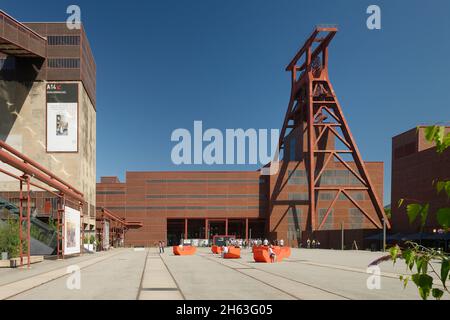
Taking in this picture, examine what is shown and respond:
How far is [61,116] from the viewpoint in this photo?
85.8m

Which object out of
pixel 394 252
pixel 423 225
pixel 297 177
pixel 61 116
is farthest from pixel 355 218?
pixel 423 225

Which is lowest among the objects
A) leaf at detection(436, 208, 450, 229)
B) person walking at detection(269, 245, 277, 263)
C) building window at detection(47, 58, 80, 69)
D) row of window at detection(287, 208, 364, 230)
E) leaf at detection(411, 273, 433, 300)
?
row of window at detection(287, 208, 364, 230)

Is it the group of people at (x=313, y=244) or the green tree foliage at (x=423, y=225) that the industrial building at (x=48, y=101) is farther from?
the green tree foliage at (x=423, y=225)

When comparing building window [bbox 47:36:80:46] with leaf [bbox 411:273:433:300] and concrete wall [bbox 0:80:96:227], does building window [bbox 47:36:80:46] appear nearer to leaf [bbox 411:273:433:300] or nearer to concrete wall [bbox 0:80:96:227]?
concrete wall [bbox 0:80:96:227]

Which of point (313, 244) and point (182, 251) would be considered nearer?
point (182, 251)

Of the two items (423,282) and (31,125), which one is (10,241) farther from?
(31,125)

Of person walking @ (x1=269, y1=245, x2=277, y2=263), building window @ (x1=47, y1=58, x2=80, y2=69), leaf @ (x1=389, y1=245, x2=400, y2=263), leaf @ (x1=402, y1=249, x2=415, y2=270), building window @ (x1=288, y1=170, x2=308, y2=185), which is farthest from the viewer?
building window @ (x1=288, y1=170, x2=308, y2=185)

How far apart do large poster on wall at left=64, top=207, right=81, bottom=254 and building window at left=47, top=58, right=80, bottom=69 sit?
46901mm

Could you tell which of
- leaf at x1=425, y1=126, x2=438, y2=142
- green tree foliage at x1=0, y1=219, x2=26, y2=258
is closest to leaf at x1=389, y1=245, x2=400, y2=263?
leaf at x1=425, y1=126, x2=438, y2=142

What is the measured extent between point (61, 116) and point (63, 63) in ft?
30.4

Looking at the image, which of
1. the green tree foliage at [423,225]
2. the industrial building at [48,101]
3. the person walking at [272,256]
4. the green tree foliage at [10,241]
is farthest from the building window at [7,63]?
the green tree foliage at [423,225]

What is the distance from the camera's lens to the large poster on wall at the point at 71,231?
1582 inches

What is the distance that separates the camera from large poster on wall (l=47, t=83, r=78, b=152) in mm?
85562

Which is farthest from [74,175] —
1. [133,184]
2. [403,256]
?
[403,256]
